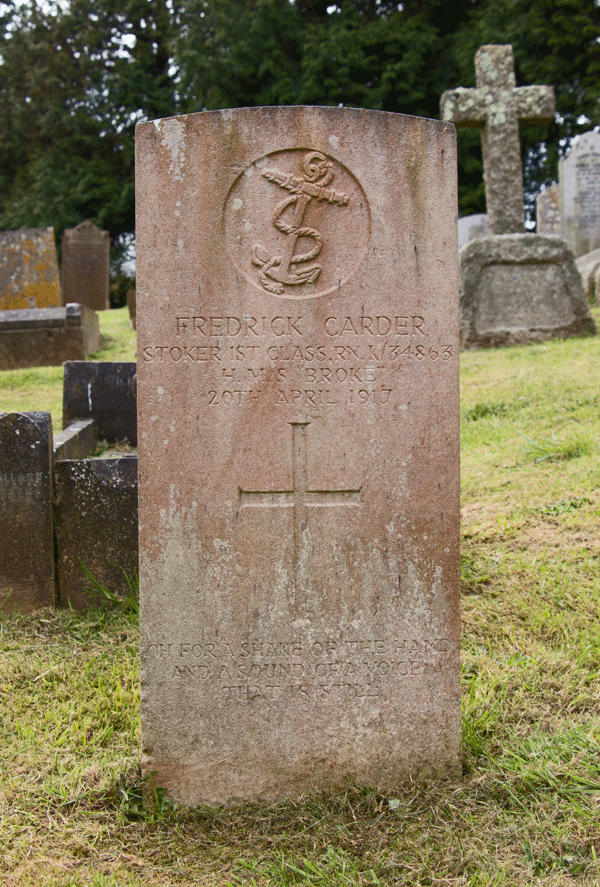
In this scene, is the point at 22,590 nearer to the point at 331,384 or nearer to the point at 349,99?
the point at 331,384

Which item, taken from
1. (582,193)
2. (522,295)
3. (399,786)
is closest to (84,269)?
(582,193)

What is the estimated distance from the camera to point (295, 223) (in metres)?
2.20

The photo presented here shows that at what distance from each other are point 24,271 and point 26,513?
847 centimetres

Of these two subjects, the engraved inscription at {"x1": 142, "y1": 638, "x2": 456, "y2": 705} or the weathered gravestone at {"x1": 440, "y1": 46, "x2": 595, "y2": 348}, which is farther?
the weathered gravestone at {"x1": 440, "y1": 46, "x2": 595, "y2": 348}

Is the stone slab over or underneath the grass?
over

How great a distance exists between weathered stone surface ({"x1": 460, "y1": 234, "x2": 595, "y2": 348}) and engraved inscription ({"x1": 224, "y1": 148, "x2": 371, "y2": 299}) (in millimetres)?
5408

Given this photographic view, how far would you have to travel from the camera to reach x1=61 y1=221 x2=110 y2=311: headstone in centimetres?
1516

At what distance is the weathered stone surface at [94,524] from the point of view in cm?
336

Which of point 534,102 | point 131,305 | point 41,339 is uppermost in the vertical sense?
point 534,102

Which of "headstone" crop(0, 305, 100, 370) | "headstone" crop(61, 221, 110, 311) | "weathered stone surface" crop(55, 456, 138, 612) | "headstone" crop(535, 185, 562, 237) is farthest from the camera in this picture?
"headstone" crop(61, 221, 110, 311)

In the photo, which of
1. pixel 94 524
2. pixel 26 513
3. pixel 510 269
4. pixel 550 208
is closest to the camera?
pixel 26 513

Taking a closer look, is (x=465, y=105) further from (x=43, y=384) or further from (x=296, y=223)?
(x=296, y=223)

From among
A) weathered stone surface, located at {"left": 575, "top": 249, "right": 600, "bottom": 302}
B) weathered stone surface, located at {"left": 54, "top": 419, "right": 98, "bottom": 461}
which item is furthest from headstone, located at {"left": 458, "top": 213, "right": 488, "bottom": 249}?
weathered stone surface, located at {"left": 54, "top": 419, "right": 98, "bottom": 461}

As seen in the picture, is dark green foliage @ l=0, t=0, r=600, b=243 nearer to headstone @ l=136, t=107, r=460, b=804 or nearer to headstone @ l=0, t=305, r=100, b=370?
headstone @ l=0, t=305, r=100, b=370
